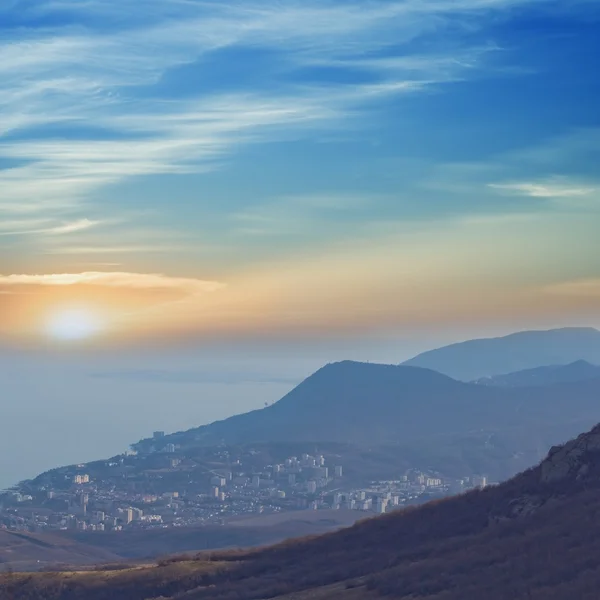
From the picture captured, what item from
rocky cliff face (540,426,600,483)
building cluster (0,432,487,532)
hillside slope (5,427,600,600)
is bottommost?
building cluster (0,432,487,532)

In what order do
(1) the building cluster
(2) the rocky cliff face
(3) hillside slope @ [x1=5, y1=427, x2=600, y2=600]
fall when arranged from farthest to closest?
(1) the building cluster
(2) the rocky cliff face
(3) hillside slope @ [x1=5, y1=427, x2=600, y2=600]

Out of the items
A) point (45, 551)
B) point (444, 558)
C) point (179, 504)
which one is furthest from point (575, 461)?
point (179, 504)

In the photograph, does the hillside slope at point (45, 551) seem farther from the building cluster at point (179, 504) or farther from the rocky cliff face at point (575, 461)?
the rocky cliff face at point (575, 461)

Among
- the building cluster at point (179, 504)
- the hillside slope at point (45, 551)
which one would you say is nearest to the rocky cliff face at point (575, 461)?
the hillside slope at point (45, 551)

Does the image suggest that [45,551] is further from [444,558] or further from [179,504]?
[444,558]

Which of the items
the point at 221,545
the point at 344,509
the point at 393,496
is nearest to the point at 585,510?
the point at 221,545

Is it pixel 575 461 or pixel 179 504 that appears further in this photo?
pixel 179 504

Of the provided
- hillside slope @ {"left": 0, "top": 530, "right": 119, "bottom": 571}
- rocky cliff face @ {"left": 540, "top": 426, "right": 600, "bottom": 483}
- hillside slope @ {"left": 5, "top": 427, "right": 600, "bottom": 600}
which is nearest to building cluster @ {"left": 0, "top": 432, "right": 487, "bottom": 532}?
hillside slope @ {"left": 0, "top": 530, "right": 119, "bottom": 571}

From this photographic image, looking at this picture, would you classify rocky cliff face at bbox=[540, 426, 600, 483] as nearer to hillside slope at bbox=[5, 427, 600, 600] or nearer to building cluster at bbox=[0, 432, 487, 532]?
hillside slope at bbox=[5, 427, 600, 600]

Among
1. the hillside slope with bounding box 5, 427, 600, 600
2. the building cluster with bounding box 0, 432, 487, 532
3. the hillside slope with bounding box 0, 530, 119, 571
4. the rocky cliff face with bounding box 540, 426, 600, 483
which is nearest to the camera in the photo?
the hillside slope with bounding box 5, 427, 600, 600
